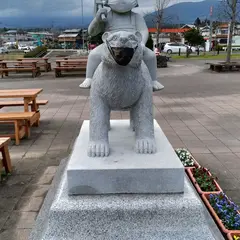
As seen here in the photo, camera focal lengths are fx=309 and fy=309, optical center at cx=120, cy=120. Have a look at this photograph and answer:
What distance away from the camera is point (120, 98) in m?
2.58

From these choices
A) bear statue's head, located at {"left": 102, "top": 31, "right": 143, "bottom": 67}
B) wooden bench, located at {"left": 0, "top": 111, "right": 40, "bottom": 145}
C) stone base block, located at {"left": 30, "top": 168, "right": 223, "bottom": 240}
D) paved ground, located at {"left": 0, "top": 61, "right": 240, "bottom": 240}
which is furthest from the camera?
wooden bench, located at {"left": 0, "top": 111, "right": 40, "bottom": 145}

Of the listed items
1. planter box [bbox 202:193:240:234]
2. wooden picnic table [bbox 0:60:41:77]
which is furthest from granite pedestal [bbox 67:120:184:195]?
wooden picnic table [bbox 0:60:41:77]

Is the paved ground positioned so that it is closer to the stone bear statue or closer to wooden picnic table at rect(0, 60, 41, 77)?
the stone bear statue

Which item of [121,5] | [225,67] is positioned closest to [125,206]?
[121,5]

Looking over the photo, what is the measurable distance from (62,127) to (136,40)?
4452mm

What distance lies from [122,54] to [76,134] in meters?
3.90

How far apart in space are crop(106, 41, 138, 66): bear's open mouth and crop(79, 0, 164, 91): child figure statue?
727 millimetres

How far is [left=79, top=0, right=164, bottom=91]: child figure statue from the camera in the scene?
2.83m

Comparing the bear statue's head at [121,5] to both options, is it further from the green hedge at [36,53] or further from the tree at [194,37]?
the tree at [194,37]

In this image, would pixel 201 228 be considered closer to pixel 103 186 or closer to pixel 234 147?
pixel 103 186

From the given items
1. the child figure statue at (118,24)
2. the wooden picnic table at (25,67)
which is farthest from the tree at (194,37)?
the child figure statue at (118,24)

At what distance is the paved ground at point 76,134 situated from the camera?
340 cm

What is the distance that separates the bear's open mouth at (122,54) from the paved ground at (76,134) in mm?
1829

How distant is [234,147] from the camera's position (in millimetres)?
5008
